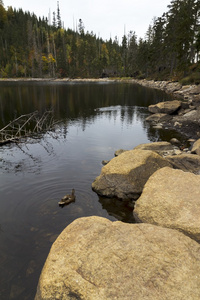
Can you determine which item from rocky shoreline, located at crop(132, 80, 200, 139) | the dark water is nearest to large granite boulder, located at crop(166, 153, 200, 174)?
the dark water

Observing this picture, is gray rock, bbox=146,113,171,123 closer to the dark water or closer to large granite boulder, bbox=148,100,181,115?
large granite boulder, bbox=148,100,181,115

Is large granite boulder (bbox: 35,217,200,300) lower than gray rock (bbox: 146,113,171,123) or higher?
lower

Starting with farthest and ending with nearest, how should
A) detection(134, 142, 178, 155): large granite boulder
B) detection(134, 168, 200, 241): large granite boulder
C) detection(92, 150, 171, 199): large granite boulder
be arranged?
detection(134, 142, 178, 155): large granite boulder < detection(92, 150, 171, 199): large granite boulder < detection(134, 168, 200, 241): large granite boulder

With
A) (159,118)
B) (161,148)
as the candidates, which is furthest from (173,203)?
(159,118)

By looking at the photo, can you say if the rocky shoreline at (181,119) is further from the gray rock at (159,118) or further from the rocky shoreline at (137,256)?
the rocky shoreline at (137,256)

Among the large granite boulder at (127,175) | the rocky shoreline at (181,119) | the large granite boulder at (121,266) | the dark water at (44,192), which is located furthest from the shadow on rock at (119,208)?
the rocky shoreline at (181,119)

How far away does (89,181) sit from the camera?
481 inches

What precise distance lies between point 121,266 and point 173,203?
3611 millimetres

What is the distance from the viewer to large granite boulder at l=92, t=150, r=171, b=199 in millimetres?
9984

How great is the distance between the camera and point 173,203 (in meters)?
7.17

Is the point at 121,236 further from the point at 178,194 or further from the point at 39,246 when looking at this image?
the point at 39,246

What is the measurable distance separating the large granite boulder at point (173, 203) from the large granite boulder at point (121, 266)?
3.77 ft

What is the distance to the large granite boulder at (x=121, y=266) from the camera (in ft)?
12.8

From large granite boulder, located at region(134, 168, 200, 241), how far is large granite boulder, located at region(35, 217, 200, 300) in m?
1.15
